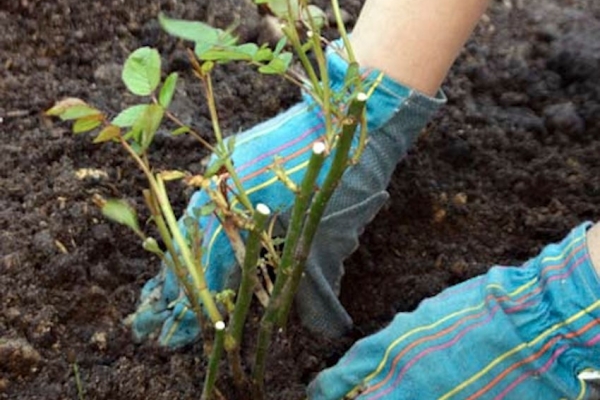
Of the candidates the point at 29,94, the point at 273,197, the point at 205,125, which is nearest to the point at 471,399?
the point at 273,197

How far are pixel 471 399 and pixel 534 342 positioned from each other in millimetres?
99

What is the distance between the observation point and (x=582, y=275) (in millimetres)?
1128

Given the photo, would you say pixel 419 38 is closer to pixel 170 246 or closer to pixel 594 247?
pixel 594 247

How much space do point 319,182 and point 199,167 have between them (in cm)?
23

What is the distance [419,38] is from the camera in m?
1.33

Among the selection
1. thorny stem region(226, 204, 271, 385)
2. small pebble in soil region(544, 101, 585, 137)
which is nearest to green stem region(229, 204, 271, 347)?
thorny stem region(226, 204, 271, 385)

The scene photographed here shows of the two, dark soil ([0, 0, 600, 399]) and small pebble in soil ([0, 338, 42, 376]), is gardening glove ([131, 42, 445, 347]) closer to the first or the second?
dark soil ([0, 0, 600, 399])

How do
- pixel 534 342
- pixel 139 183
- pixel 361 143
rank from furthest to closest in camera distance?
pixel 139 183 < pixel 534 342 < pixel 361 143

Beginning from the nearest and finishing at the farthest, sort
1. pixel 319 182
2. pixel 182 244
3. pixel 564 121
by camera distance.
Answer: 1. pixel 182 244
2. pixel 319 182
3. pixel 564 121

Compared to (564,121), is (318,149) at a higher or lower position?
higher

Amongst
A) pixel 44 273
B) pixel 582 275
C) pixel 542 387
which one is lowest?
pixel 44 273

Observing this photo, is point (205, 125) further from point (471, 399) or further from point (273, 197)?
point (471, 399)

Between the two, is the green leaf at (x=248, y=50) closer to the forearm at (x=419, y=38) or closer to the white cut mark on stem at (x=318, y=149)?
the white cut mark on stem at (x=318, y=149)

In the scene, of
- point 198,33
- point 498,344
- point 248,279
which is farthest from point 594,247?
point 198,33
